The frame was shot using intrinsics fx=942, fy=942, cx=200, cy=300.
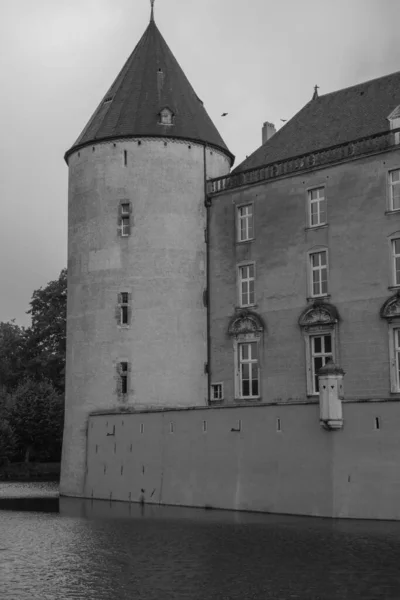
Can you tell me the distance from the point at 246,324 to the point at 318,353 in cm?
382

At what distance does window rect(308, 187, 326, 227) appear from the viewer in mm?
36125

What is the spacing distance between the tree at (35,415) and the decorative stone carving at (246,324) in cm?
2351

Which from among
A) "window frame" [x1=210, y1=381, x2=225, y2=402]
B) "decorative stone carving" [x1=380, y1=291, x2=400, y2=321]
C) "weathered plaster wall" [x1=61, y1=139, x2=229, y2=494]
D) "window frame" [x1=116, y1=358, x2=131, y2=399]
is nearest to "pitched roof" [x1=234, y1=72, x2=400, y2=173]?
"weathered plaster wall" [x1=61, y1=139, x2=229, y2=494]

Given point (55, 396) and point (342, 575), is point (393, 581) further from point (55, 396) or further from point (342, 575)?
point (55, 396)

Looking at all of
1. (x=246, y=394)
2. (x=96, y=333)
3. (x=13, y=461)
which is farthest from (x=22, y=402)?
(x=246, y=394)

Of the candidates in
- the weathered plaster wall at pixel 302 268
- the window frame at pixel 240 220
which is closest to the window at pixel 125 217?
the weathered plaster wall at pixel 302 268

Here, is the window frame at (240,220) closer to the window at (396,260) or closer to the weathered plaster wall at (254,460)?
the window at (396,260)

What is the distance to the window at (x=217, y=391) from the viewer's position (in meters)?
38.7

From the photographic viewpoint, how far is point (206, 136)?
137 ft

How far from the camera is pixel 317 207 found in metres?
36.4

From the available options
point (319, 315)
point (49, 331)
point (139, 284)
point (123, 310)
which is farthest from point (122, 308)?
point (49, 331)

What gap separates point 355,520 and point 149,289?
1498 centimetres

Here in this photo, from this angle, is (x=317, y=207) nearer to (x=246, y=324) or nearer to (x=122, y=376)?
(x=246, y=324)

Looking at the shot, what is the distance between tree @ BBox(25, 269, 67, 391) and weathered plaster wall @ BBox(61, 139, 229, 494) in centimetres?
2415
